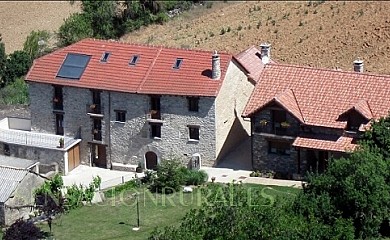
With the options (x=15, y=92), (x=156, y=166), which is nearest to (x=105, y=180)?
(x=156, y=166)

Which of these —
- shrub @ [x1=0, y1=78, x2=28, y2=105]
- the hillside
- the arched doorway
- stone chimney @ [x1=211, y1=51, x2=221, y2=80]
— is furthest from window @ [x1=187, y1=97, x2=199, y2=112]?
shrub @ [x1=0, y1=78, x2=28, y2=105]

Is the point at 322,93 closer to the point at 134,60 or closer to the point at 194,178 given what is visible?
the point at 194,178

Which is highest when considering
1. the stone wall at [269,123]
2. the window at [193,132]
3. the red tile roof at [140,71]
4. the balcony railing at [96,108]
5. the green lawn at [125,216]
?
the red tile roof at [140,71]

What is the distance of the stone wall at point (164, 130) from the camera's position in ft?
211

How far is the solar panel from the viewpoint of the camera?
2643 inches

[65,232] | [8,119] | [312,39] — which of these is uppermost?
[312,39]

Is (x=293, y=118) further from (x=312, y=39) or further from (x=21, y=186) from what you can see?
(x=312, y=39)

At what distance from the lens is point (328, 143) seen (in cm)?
6106

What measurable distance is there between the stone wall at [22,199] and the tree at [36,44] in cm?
2787

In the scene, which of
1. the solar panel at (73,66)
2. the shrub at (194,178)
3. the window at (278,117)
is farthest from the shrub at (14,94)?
the window at (278,117)

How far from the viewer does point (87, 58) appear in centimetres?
6769

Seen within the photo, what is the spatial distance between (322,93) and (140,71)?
10924 mm

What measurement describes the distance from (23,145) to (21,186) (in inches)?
303

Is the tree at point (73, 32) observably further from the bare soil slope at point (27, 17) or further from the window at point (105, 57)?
the window at point (105, 57)
